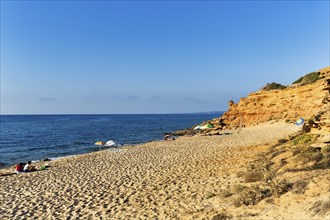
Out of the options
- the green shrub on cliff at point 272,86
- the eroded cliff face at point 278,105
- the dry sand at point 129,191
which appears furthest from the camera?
the green shrub on cliff at point 272,86

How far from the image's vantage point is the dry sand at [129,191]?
33.3ft

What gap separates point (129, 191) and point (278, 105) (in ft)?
124

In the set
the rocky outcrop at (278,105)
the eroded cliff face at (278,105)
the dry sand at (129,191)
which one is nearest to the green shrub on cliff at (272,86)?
the rocky outcrop at (278,105)

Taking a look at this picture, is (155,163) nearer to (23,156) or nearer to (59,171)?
(59,171)

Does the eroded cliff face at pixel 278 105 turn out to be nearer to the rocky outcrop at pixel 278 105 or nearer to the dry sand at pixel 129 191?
the rocky outcrop at pixel 278 105

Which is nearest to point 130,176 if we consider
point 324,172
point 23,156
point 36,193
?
point 36,193

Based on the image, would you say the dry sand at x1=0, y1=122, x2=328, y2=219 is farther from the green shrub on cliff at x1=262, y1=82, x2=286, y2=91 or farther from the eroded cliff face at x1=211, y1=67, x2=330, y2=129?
the green shrub on cliff at x1=262, y1=82, x2=286, y2=91

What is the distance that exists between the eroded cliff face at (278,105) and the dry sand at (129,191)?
2522 cm

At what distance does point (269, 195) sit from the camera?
29.6ft

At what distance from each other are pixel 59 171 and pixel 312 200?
16205mm

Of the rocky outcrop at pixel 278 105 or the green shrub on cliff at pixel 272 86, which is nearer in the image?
the rocky outcrop at pixel 278 105

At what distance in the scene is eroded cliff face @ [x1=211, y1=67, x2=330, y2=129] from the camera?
3862 centimetres

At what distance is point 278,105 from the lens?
4519 centimetres

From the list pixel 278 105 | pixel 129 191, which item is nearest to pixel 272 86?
pixel 278 105
